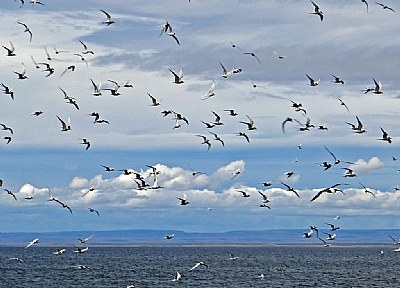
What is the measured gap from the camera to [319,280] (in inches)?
6073

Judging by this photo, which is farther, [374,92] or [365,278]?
[365,278]

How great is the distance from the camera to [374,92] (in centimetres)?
7750

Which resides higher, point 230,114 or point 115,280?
point 230,114

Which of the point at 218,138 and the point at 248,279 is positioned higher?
the point at 218,138

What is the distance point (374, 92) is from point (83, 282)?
77.7 m

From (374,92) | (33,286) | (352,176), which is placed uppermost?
(374,92)

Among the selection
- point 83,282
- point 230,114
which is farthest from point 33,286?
point 230,114

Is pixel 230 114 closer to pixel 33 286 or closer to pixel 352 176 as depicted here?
pixel 352 176

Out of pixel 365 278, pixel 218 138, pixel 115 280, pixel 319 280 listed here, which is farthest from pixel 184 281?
pixel 218 138

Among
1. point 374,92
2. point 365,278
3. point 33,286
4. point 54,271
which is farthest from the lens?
point 54,271

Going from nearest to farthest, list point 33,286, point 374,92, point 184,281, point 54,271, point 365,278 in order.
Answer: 1. point 374,92
2. point 33,286
3. point 184,281
4. point 365,278
5. point 54,271

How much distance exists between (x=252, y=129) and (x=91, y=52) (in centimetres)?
1454

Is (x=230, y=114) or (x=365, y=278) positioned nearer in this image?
(x=230, y=114)

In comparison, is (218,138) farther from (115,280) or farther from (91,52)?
(115,280)
